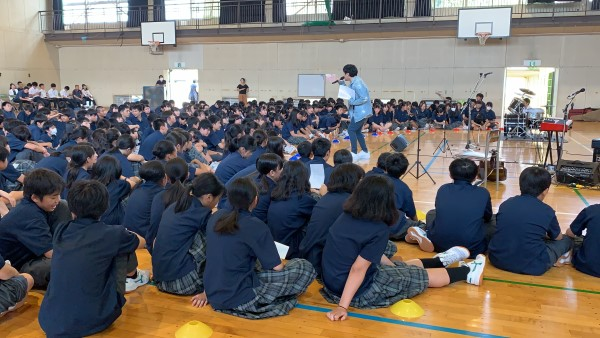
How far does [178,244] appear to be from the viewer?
301 cm

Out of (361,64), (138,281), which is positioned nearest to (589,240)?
(138,281)

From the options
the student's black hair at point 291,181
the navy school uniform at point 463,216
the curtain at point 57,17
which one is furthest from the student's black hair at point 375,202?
the curtain at point 57,17

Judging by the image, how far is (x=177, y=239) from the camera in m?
3.00

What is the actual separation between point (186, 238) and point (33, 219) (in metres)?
0.89

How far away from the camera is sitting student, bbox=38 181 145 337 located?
96.0 inches

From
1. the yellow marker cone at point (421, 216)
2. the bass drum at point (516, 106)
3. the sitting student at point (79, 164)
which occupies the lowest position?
the yellow marker cone at point (421, 216)

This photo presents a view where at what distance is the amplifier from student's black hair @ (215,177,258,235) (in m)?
5.34

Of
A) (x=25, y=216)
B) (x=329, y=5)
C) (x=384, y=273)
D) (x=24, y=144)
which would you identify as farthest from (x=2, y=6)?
(x=384, y=273)

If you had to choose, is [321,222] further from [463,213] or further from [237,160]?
[237,160]

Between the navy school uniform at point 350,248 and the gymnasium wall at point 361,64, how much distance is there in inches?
593

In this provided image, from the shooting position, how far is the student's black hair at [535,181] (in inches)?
134

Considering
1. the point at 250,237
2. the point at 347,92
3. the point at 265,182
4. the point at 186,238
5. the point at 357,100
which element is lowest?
the point at 186,238

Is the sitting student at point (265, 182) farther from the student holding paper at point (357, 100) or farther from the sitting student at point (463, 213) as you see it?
the student holding paper at point (357, 100)

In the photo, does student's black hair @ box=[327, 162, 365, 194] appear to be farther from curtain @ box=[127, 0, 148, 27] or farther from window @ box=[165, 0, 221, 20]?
curtain @ box=[127, 0, 148, 27]
